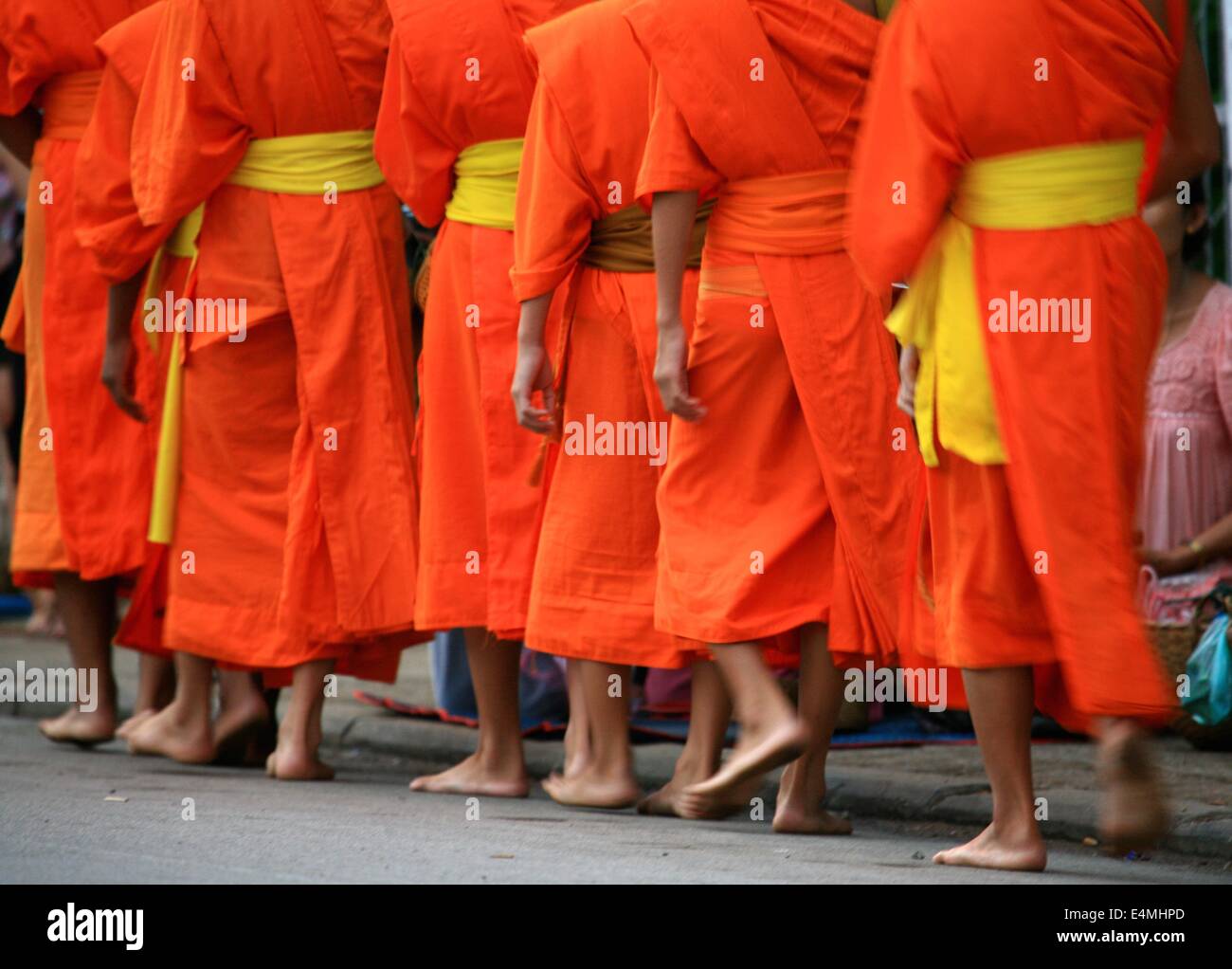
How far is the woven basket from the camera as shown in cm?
616

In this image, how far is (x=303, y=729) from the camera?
603 centimetres

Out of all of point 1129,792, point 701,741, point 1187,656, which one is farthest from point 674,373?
point 1187,656

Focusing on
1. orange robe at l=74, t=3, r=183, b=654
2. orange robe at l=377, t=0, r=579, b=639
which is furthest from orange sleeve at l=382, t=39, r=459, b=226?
orange robe at l=74, t=3, r=183, b=654

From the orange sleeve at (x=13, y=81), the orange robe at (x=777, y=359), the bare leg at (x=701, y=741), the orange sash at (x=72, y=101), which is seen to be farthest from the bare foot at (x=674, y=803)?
the orange sleeve at (x=13, y=81)

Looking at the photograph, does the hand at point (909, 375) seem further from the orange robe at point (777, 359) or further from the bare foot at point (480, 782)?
the bare foot at point (480, 782)

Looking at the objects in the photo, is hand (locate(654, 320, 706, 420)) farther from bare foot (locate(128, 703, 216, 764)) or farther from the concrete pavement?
bare foot (locate(128, 703, 216, 764))

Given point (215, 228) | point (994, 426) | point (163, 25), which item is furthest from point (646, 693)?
point (994, 426)

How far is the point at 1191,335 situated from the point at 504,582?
2.08m

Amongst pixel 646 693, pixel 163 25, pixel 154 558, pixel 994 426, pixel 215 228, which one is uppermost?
pixel 163 25

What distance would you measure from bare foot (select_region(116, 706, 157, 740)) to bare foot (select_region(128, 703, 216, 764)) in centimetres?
14

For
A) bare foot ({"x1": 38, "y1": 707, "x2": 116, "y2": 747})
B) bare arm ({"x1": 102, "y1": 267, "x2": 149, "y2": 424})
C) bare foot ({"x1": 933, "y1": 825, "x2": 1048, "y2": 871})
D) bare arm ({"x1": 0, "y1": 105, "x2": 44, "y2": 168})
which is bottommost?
bare foot ({"x1": 38, "y1": 707, "x2": 116, "y2": 747})
